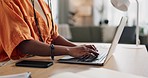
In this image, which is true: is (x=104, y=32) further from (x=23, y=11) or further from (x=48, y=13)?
(x=23, y=11)

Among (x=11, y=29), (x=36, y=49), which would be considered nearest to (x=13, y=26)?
(x=11, y=29)

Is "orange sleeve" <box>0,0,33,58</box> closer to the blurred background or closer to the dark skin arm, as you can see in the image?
the dark skin arm

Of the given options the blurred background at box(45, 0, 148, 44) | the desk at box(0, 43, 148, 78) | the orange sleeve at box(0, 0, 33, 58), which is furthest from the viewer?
the blurred background at box(45, 0, 148, 44)

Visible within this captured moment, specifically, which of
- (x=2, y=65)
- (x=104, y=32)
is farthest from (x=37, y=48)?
(x=104, y=32)

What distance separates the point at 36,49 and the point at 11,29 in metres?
0.17

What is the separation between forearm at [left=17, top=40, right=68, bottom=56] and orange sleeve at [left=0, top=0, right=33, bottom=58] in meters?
0.04

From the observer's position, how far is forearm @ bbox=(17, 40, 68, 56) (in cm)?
125

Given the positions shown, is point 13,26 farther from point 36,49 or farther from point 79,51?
point 79,51

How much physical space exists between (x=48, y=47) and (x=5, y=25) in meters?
0.25

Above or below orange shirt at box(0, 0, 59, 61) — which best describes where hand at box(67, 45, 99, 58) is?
below

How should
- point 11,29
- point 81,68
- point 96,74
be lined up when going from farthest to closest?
point 11,29 < point 81,68 < point 96,74

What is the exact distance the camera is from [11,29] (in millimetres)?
1219

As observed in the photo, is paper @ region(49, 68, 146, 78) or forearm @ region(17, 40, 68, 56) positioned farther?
forearm @ region(17, 40, 68, 56)

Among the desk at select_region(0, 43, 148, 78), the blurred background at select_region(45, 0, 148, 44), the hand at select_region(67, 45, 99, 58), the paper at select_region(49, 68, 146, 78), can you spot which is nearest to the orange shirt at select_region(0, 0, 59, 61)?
the desk at select_region(0, 43, 148, 78)
